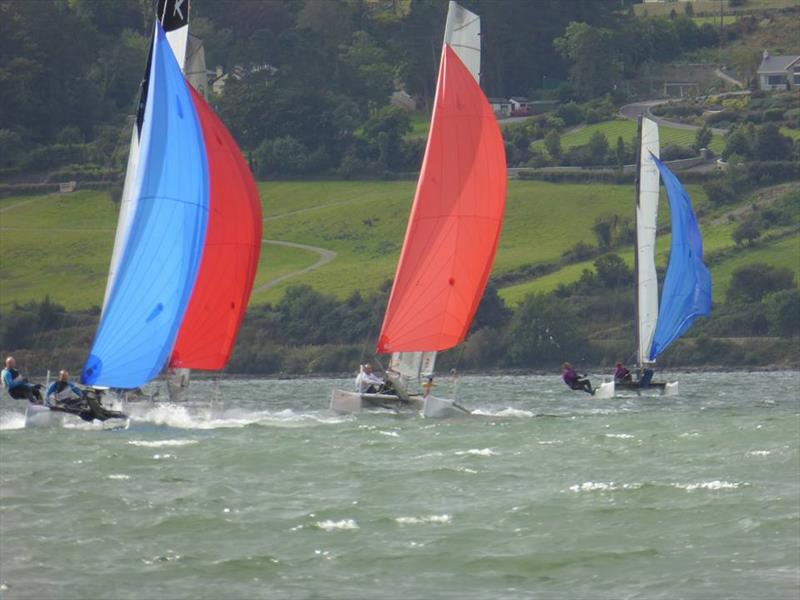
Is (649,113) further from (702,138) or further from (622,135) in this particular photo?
(702,138)

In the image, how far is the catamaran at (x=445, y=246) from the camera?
169 ft

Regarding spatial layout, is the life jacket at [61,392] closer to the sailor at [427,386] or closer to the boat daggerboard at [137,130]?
the boat daggerboard at [137,130]

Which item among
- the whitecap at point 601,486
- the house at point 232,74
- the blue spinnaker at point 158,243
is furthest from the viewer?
the house at point 232,74

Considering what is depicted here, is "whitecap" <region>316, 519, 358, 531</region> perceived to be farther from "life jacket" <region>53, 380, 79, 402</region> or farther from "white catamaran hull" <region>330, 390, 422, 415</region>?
"white catamaran hull" <region>330, 390, 422, 415</region>

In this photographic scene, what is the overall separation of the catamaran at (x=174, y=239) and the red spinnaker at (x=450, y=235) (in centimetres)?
564

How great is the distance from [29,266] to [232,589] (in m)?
108

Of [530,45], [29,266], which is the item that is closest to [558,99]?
[530,45]

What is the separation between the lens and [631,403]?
62125 mm

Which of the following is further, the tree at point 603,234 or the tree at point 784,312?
the tree at point 603,234

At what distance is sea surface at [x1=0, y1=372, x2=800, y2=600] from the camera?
2470 cm

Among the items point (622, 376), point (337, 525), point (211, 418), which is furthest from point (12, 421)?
point (622, 376)

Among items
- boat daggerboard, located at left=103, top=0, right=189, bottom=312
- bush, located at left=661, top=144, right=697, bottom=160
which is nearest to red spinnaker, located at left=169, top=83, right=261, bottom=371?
boat daggerboard, located at left=103, top=0, right=189, bottom=312

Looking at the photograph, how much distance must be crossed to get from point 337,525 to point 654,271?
4126cm

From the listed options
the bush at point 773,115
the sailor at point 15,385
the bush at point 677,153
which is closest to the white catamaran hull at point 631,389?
the sailor at point 15,385
